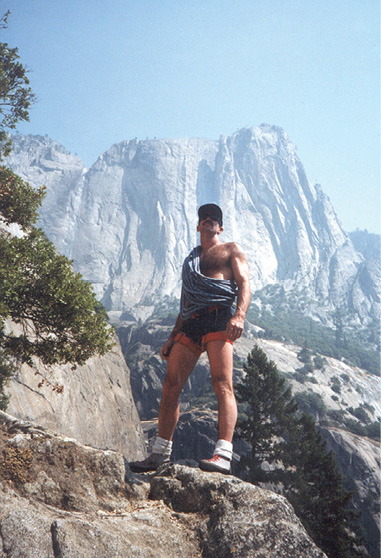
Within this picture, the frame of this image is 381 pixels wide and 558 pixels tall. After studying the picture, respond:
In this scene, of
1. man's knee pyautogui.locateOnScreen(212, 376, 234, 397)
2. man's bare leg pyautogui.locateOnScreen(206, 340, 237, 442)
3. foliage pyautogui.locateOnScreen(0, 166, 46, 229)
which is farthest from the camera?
foliage pyautogui.locateOnScreen(0, 166, 46, 229)

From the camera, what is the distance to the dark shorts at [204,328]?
518 centimetres

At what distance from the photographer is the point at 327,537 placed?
19.7 metres

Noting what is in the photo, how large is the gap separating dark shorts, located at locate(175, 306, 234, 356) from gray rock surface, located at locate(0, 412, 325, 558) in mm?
1573

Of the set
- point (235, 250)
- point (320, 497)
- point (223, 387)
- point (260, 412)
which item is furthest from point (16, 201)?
point (260, 412)

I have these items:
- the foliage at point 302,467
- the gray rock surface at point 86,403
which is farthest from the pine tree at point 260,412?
the gray rock surface at point 86,403

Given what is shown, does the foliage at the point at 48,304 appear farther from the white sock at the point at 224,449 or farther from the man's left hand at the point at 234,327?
the white sock at the point at 224,449

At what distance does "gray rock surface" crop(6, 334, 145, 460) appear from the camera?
57.2 feet

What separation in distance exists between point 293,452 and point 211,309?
25.9 meters

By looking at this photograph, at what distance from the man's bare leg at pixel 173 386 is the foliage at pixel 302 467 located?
18838 mm

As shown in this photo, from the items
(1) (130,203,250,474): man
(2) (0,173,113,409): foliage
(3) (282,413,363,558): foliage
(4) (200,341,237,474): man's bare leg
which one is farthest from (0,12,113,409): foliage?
(3) (282,413,363,558): foliage

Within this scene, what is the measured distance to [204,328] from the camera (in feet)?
17.4

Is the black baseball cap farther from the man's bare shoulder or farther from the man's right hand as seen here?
the man's right hand

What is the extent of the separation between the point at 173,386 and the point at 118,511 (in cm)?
165

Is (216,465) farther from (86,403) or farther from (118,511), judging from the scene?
(86,403)
